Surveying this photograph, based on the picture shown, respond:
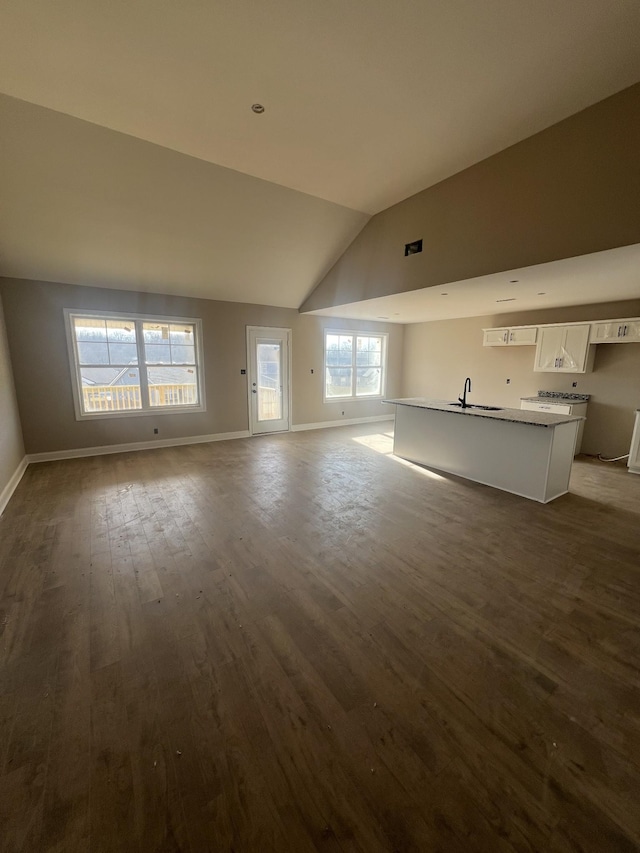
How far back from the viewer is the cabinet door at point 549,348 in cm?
552

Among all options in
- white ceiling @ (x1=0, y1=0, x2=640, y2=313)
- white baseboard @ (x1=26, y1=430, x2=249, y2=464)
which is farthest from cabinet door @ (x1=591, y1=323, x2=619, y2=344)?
white baseboard @ (x1=26, y1=430, x2=249, y2=464)

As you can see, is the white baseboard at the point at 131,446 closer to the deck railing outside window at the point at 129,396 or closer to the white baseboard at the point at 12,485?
the white baseboard at the point at 12,485

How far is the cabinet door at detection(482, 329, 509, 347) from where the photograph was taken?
246 inches

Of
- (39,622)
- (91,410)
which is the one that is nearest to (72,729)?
(39,622)

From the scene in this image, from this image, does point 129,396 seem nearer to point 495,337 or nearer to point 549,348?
point 495,337

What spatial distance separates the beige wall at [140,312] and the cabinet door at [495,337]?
2885 mm

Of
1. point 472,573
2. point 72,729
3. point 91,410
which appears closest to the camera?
point 72,729

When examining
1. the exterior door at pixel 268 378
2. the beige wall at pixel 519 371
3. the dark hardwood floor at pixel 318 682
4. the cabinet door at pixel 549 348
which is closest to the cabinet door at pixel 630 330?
the beige wall at pixel 519 371

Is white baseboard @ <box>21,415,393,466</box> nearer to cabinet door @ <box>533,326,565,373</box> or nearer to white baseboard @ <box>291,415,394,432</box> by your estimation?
white baseboard @ <box>291,415,394,432</box>

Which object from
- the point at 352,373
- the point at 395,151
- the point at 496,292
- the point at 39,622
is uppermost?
the point at 395,151

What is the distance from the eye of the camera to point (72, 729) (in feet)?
4.63

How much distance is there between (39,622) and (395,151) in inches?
179

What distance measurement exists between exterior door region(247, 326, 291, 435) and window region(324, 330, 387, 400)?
1.04 metres

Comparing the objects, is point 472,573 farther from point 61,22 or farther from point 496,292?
point 61,22
